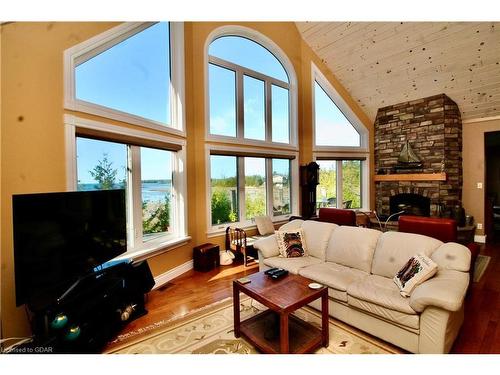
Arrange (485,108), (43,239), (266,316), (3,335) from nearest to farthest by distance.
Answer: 1. (43,239)
2. (3,335)
3. (266,316)
4. (485,108)

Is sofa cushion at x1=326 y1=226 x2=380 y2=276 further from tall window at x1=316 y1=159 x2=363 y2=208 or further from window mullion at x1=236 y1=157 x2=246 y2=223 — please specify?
tall window at x1=316 y1=159 x2=363 y2=208

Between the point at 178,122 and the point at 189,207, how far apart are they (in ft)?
4.26

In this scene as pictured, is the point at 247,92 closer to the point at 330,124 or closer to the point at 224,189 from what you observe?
the point at 224,189

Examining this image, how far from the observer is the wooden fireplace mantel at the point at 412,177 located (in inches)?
203

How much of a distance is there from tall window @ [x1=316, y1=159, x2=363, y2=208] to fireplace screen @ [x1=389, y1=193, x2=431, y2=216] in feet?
2.59

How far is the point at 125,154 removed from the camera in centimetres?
304

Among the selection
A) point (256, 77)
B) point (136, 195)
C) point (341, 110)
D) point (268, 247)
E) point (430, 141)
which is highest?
point (256, 77)

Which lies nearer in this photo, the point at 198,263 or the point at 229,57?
the point at 198,263

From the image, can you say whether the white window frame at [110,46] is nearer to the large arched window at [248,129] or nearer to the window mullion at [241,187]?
the large arched window at [248,129]

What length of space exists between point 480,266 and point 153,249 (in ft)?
15.6

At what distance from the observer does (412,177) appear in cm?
551

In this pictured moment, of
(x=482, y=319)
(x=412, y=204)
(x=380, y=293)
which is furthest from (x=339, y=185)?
(x=380, y=293)
